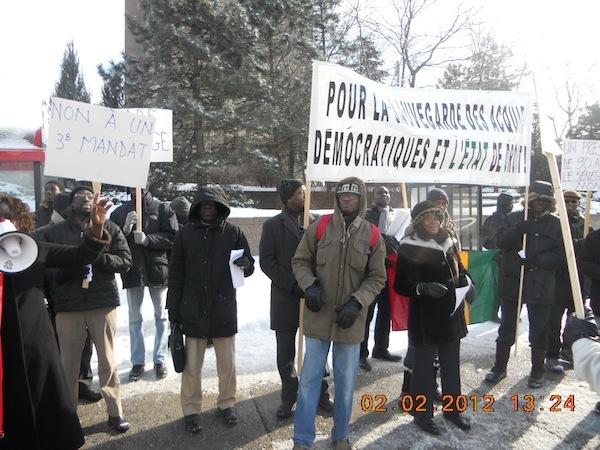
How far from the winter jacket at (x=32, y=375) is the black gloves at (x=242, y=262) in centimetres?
139

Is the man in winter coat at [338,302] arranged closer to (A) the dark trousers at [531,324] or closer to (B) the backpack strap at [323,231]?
(B) the backpack strap at [323,231]

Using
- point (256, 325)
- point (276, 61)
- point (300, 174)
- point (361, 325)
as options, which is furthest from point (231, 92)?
point (361, 325)

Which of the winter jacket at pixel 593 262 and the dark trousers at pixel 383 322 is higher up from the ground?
the winter jacket at pixel 593 262

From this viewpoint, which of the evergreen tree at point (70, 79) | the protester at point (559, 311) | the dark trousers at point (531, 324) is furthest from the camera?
the evergreen tree at point (70, 79)

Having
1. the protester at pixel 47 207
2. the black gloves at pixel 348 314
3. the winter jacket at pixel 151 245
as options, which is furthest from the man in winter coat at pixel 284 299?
the protester at pixel 47 207

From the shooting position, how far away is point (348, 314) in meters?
3.04

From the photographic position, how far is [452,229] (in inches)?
152

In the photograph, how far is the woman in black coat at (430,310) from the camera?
3586 mm

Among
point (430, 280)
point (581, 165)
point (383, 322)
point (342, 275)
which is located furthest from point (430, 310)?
point (581, 165)

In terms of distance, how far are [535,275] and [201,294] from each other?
127 inches

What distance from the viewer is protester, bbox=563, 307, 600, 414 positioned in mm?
2562

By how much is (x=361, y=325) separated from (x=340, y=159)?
1539mm
